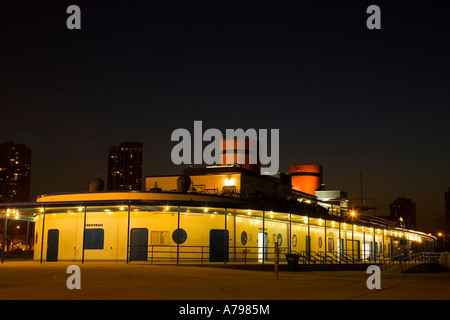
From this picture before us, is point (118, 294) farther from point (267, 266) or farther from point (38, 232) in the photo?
point (38, 232)

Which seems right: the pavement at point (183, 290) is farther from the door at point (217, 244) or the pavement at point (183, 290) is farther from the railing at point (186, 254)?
the door at point (217, 244)

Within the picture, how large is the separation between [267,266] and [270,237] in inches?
351

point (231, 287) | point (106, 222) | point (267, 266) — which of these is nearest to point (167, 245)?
point (106, 222)

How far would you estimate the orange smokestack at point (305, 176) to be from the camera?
242 ft

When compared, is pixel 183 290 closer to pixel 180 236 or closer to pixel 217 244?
pixel 180 236

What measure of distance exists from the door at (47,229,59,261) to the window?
2172 millimetres

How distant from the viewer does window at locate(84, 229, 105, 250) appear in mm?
32562

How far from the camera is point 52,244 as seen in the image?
3381 centimetres

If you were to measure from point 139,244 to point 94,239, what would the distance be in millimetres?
2763

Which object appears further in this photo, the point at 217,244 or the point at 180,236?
the point at 217,244

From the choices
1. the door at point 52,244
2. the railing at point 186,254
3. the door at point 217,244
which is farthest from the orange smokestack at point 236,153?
the door at point 52,244

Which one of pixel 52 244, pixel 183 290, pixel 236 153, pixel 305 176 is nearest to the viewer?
pixel 183 290

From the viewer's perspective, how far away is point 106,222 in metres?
32.6

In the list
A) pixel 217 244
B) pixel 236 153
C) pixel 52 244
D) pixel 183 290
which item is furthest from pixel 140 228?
pixel 236 153
